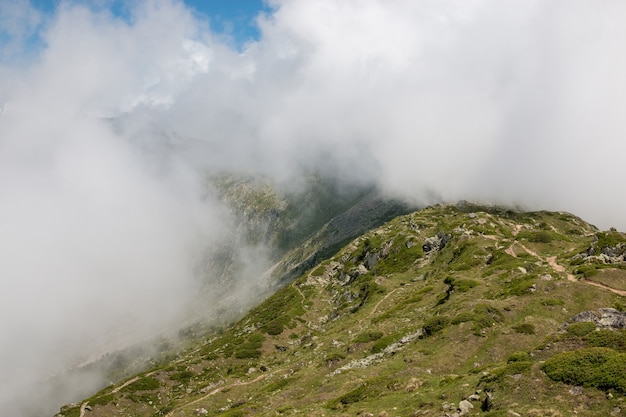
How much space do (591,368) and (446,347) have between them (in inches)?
1197

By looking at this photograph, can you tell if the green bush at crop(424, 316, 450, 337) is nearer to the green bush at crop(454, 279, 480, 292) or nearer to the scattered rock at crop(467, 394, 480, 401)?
the green bush at crop(454, 279, 480, 292)

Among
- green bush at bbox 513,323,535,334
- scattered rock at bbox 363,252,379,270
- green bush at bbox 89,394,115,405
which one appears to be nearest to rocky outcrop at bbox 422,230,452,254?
scattered rock at bbox 363,252,379,270

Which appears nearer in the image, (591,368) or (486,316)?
(591,368)

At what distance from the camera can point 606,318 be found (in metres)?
52.6

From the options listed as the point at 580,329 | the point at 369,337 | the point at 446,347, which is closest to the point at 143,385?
the point at 369,337

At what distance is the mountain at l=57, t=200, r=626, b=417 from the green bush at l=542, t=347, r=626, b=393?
10cm

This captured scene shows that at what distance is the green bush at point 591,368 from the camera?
3186 cm

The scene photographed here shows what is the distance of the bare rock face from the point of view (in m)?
51.1

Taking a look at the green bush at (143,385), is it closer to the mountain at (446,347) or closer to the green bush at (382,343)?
the mountain at (446,347)

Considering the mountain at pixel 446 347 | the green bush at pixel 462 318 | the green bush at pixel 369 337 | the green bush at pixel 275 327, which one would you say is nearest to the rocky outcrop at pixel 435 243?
the mountain at pixel 446 347

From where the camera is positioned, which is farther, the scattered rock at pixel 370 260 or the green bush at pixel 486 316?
the scattered rock at pixel 370 260

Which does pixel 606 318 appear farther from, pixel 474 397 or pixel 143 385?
pixel 143 385

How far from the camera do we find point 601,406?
30.6 meters

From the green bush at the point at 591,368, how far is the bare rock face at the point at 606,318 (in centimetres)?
1851
